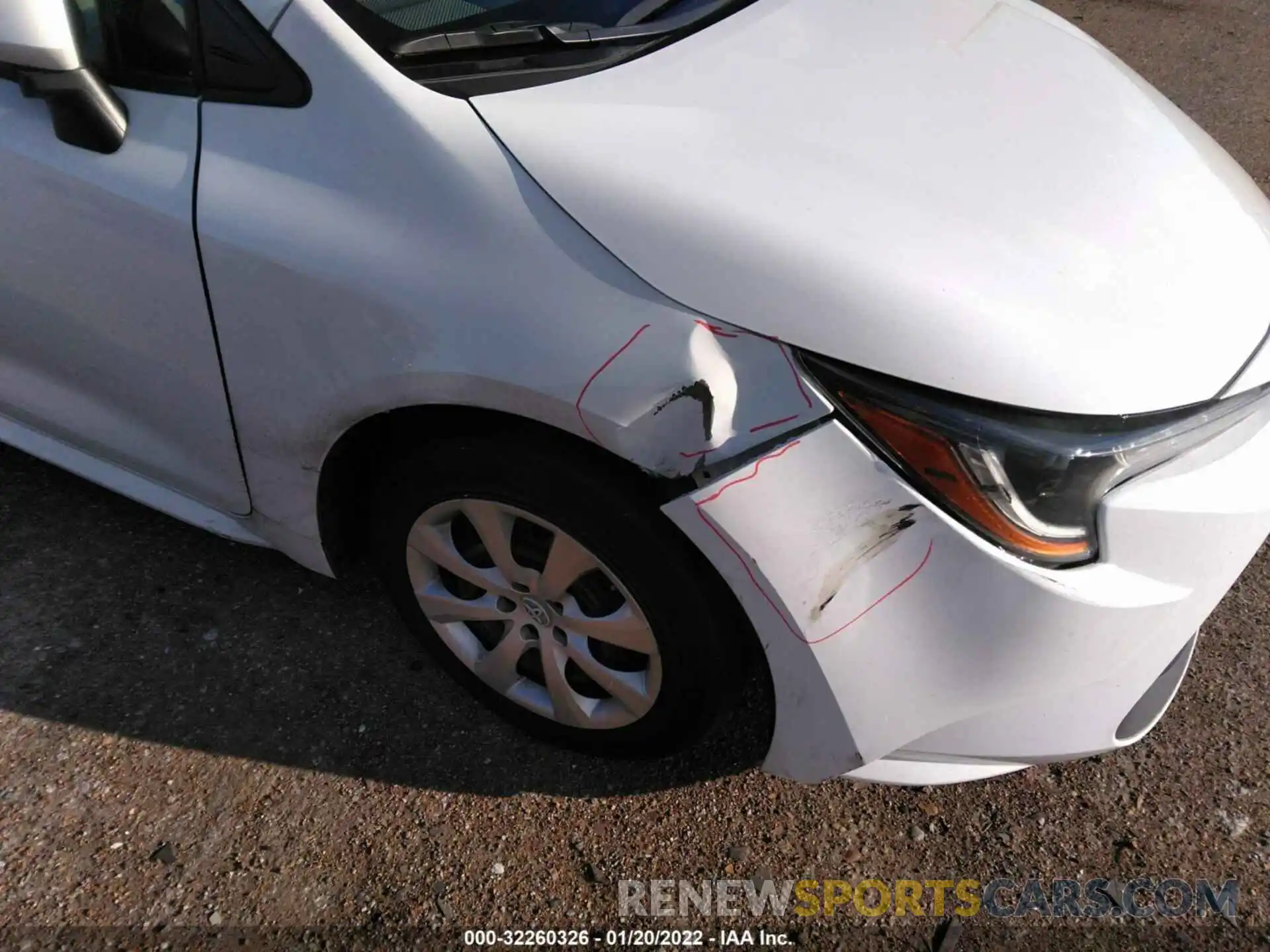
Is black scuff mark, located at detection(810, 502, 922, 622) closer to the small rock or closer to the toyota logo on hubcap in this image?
the toyota logo on hubcap

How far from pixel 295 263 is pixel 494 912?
1.19 metres

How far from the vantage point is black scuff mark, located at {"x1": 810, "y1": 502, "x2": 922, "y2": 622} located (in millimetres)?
1351

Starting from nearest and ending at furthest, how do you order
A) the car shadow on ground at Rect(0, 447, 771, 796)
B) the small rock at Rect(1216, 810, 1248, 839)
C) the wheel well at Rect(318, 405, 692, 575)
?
the wheel well at Rect(318, 405, 692, 575) → the small rock at Rect(1216, 810, 1248, 839) → the car shadow on ground at Rect(0, 447, 771, 796)

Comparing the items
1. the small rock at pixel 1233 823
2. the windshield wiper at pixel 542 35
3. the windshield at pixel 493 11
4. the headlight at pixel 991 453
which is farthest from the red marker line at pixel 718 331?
the small rock at pixel 1233 823

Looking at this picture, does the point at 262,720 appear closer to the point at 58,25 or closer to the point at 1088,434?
the point at 58,25

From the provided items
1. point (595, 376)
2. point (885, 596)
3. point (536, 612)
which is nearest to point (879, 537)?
point (885, 596)

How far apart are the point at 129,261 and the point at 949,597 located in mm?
1471

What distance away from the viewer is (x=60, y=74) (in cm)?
159

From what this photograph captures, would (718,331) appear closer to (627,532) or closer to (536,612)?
(627,532)

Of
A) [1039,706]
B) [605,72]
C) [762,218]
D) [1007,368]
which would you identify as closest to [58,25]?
[605,72]

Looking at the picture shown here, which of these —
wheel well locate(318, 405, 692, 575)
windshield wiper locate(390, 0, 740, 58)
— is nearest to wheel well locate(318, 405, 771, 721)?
wheel well locate(318, 405, 692, 575)

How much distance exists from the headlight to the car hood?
0.09 feet

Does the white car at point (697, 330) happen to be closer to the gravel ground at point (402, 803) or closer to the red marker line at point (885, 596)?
the red marker line at point (885, 596)

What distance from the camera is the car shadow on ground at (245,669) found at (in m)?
2.01
